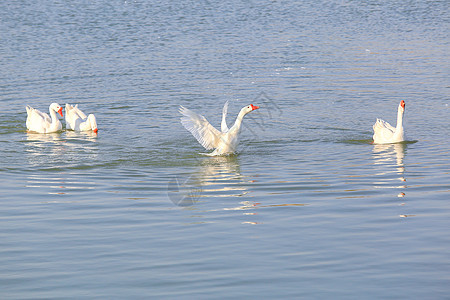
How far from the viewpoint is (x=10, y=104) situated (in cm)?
1752

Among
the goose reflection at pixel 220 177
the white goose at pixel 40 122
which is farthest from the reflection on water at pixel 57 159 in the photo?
the goose reflection at pixel 220 177

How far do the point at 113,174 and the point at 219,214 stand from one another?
2.89 metres

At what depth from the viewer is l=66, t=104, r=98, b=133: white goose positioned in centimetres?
1482

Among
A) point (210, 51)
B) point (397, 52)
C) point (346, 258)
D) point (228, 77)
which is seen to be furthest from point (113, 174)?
point (397, 52)

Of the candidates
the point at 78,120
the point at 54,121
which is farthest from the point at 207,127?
the point at 54,121

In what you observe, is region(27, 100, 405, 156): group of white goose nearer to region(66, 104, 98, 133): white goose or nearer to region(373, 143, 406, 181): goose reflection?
region(66, 104, 98, 133): white goose

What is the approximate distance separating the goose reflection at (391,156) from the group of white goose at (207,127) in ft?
0.73

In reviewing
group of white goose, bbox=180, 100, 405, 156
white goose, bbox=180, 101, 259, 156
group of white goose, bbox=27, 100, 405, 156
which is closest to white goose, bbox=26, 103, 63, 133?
group of white goose, bbox=27, 100, 405, 156

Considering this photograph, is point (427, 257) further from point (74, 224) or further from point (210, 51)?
point (210, 51)

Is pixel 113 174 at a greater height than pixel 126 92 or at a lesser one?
lesser

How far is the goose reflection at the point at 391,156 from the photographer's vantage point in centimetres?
1156

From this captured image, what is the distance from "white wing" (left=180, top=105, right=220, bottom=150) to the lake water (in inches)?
14.0

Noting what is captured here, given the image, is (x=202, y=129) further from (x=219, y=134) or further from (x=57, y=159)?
(x=57, y=159)

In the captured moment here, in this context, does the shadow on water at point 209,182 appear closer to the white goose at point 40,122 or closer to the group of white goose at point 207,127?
the group of white goose at point 207,127
